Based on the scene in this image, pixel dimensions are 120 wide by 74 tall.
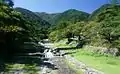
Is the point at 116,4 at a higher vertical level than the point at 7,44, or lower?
higher

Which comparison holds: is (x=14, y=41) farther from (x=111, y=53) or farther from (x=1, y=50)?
(x=111, y=53)

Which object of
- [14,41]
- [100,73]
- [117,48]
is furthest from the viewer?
[14,41]

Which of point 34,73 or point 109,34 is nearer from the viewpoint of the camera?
point 34,73

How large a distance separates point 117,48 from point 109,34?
305 inches

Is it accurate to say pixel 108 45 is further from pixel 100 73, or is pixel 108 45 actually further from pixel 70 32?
pixel 70 32

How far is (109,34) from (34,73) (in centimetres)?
2286

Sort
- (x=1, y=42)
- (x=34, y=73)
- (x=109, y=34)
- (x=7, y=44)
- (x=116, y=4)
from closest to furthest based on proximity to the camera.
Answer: (x=34, y=73)
(x=109, y=34)
(x=1, y=42)
(x=7, y=44)
(x=116, y=4)

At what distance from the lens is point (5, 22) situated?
53000mm

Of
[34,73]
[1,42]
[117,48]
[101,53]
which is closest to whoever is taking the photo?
[34,73]

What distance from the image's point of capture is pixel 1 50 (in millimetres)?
51531

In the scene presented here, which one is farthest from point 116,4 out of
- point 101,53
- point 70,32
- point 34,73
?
point 34,73

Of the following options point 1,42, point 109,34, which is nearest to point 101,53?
point 109,34

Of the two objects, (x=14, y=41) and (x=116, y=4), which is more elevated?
(x=116, y=4)

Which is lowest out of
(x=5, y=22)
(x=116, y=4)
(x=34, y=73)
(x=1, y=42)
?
(x=34, y=73)
